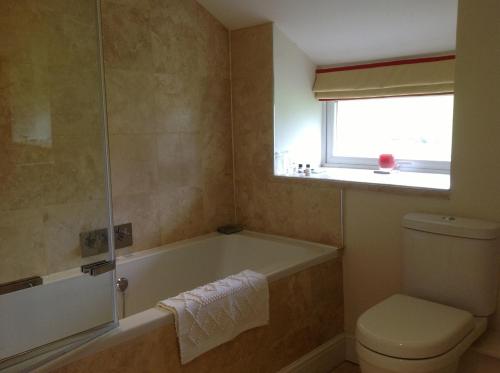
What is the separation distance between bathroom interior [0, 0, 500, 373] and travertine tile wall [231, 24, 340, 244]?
0.01 m

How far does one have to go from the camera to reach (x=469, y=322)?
1926 millimetres

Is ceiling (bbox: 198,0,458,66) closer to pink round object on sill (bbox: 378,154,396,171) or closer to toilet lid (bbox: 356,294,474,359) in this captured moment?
pink round object on sill (bbox: 378,154,396,171)

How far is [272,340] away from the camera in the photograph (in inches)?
88.3

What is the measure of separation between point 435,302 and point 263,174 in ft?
4.08

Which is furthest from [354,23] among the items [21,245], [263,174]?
[21,245]

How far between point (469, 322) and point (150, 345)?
1269 millimetres

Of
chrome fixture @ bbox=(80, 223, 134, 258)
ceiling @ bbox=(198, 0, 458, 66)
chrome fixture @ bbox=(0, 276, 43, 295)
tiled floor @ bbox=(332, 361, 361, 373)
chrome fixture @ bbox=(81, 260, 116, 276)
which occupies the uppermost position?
ceiling @ bbox=(198, 0, 458, 66)

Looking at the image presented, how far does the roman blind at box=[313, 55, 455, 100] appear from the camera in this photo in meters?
2.62

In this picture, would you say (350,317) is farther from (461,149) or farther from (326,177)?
(461,149)

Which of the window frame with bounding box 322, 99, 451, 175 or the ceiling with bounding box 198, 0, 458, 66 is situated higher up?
the ceiling with bounding box 198, 0, 458, 66

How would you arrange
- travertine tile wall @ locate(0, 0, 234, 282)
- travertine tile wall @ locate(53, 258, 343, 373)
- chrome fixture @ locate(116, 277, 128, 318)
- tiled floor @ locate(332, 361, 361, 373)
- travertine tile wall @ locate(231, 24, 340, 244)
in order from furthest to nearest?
travertine tile wall @ locate(231, 24, 340, 244), tiled floor @ locate(332, 361, 361, 373), chrome fixture @ locate(116, 277, 128, 318), travertine tile wall @ locate(0, 0, 234, 282), travertine tile wall @ locate(53, 258, 343, 373)

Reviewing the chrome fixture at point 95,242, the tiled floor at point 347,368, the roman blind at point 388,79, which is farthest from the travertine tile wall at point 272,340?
the roman blind at point 388,79

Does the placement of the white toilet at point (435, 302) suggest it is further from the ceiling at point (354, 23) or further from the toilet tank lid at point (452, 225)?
the ceiling at point (354, 23)

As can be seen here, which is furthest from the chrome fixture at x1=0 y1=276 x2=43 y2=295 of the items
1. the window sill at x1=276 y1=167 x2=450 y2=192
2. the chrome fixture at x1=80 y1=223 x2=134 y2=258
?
the window sill at x1=276 y1=167 x2=450 y2=192
